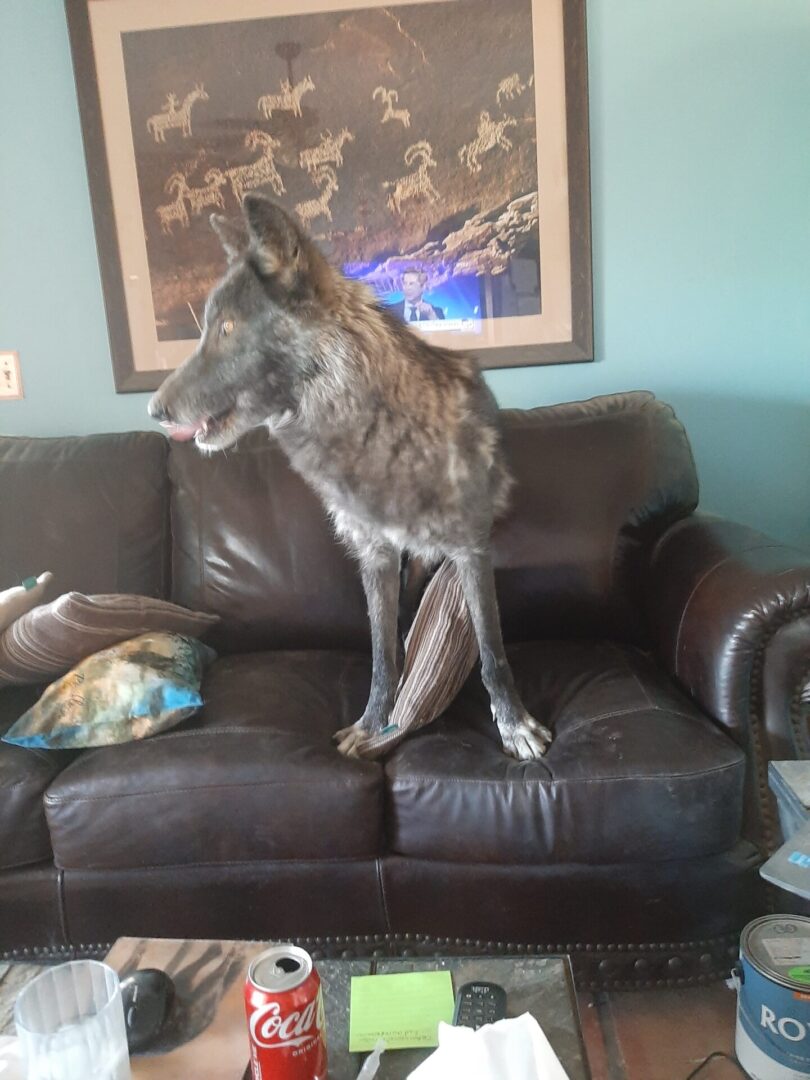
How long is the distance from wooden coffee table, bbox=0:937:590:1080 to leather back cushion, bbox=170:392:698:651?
1016 millimetres

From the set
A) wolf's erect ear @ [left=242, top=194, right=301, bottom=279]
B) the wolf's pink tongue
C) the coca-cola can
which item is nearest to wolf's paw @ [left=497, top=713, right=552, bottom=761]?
the coca-cola can

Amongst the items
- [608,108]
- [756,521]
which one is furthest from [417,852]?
[608,108]

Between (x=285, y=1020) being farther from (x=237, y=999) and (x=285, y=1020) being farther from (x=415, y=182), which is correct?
(x=415, y=182)

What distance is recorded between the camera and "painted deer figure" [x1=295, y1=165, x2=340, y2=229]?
219 centimetres

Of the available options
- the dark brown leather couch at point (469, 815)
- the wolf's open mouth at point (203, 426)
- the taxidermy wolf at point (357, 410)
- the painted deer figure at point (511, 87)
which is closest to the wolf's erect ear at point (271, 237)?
the taxidermy wolf at point (357, 410)

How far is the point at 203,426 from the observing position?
143cm

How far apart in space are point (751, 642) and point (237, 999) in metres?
0.99

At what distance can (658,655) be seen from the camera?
1751mm

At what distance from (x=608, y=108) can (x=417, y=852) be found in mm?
2000

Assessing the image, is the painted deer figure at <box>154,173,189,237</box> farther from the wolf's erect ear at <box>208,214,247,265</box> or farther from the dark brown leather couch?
the dark brown leather couch

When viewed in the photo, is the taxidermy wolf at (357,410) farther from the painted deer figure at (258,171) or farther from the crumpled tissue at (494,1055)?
the painted deer figure at (258,171)

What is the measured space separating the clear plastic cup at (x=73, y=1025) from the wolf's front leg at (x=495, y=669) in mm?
801

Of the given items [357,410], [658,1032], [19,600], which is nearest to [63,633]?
[19,600]

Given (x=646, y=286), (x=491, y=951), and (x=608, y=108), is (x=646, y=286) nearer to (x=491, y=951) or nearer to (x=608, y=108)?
(x=608, y=108)
